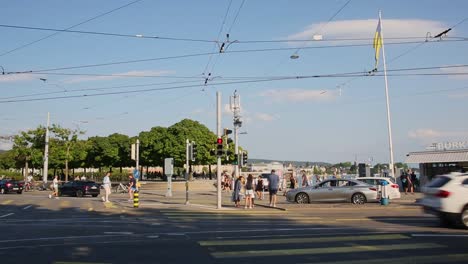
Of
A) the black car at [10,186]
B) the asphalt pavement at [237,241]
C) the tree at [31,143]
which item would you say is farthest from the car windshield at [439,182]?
the tree at [31,143]

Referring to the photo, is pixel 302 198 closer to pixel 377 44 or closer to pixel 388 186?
pixel 388 186

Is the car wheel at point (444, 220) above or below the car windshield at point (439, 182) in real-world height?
below

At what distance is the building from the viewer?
36812mm

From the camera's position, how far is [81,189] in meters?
40.0

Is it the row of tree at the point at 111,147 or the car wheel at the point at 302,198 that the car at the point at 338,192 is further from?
the row of tree at the point at 111,147

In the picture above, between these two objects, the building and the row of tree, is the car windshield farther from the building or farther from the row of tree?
the row of tree

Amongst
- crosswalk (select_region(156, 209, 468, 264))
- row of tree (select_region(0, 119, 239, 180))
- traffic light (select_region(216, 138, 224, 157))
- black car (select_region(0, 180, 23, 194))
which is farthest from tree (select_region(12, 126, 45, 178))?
crosswalk (select_region(156, 209, 468, 264))

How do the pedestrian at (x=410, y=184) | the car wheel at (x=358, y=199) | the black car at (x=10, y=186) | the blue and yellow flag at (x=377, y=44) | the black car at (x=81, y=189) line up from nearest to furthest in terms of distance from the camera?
the car wheel at (x=358, y=199)
the blue and yellow flag at (x=377, y=44)
the pedestrian at (x=410, y=184)
the black car at (x=81, y=189)
the black car at (x=10, y=186)

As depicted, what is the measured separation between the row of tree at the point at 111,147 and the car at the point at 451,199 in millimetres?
38065

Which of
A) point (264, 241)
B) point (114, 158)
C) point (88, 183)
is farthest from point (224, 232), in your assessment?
point (114, 158)

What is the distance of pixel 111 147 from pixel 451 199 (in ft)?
246

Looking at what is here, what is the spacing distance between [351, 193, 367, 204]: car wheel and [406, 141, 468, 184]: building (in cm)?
1374

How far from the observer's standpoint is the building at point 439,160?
36.8 meters

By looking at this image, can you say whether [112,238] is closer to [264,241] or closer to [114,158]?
[264,241]
